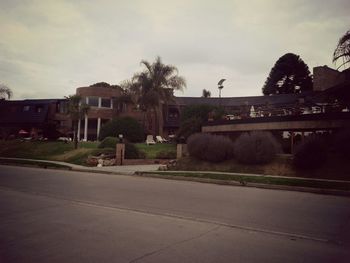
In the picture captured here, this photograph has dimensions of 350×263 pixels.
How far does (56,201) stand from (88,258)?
16.6 ft

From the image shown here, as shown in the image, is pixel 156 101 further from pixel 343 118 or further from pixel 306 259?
pixel 306 259

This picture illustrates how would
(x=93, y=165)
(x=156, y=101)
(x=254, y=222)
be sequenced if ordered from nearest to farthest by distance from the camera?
(x=254, y=222) → (x=93, y=165) → (x=156, y=101)

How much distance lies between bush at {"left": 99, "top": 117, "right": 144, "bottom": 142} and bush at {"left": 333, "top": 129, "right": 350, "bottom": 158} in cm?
2368

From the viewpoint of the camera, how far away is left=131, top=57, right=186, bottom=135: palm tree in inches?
1496

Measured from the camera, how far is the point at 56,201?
9.23 meters

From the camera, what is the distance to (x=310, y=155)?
15.8 meters

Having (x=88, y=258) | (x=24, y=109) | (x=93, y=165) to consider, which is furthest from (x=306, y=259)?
(x=24, y=109)

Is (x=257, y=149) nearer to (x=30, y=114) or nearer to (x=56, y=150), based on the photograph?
(x=56, y=150)

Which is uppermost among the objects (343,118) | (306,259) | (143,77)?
(143,77)

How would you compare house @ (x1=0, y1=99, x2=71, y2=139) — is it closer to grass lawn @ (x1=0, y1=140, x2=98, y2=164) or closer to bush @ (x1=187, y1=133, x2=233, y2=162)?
grass lawn @ (x1=0, y1=140, x2=98, y2=164)

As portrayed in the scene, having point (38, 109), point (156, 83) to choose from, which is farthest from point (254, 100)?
point (38, 109)

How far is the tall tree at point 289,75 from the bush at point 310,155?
52.0m

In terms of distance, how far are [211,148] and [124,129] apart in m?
18.3

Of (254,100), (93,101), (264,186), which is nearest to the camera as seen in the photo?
(264,186)
